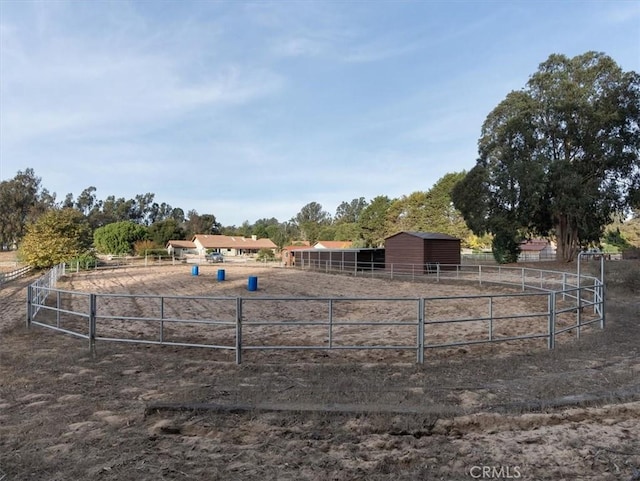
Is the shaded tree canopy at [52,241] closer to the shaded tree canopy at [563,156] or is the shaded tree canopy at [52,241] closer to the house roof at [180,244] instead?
the shaded tree canopy at [563,156]

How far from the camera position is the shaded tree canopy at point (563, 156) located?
104ft

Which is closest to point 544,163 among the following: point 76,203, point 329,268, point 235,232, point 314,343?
point 329,268

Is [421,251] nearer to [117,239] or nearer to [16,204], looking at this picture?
[117,239]

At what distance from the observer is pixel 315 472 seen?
332 centimetres

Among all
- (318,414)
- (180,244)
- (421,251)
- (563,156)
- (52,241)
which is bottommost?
(318,414)

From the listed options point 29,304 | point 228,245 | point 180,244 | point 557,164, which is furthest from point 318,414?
point 228,245

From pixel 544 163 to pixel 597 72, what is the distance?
9033 mm

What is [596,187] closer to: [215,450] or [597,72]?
[597,72]

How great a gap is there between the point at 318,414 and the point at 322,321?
459 centimetres

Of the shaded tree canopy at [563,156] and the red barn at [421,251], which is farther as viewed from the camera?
the shaded tree canopy at [563,156]

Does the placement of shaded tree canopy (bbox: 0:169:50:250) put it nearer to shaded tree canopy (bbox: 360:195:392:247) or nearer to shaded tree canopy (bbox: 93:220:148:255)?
shaded tree canopy (bbox: 93:220:148:255)

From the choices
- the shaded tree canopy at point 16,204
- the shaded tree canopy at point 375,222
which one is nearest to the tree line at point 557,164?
the shaded tree canopy at point 375,222

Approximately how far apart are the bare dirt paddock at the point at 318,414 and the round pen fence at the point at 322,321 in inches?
16.7

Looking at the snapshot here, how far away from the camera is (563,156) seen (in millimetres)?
35438
